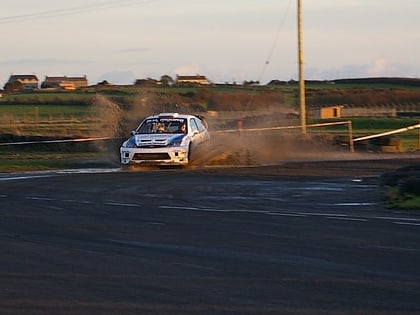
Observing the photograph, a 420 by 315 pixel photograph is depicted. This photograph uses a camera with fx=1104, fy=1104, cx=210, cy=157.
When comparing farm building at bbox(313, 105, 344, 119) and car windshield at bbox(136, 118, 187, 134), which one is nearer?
car windshield at bbox(136, 118, 187, 134)

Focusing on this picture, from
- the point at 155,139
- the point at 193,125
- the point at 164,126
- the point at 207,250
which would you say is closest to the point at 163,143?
the point at 155,139

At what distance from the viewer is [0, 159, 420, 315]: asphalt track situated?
998 centimetres

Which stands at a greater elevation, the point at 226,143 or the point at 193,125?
the point at 193,125

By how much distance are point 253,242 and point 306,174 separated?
1375cm

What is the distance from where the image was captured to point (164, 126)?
32.3 meters

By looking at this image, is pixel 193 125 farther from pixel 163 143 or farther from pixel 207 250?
pixel 207 250

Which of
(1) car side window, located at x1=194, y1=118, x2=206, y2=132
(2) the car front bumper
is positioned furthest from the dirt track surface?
(1) car side window, located at x1=194, y1=118, x2=206, y2=132

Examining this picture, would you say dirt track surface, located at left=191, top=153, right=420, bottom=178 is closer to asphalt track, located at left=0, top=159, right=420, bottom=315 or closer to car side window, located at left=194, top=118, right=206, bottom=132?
car side window, located at left=194, top=118, right=206, bottom=132

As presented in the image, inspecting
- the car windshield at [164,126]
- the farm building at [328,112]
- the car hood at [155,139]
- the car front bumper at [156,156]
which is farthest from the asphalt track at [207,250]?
the farm building at [328,112]

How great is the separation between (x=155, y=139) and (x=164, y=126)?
1358 mm

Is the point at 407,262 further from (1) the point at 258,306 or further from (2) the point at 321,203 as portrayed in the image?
(2) the point at 321,203

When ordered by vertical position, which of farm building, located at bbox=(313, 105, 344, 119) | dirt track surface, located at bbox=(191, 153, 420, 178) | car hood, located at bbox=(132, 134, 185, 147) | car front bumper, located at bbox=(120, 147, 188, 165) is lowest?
dirt track surface, located at bbox=(191, 153, 420, 178)

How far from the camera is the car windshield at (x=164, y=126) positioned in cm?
3209

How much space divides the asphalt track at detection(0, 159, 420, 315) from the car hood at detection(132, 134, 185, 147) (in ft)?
21.3
